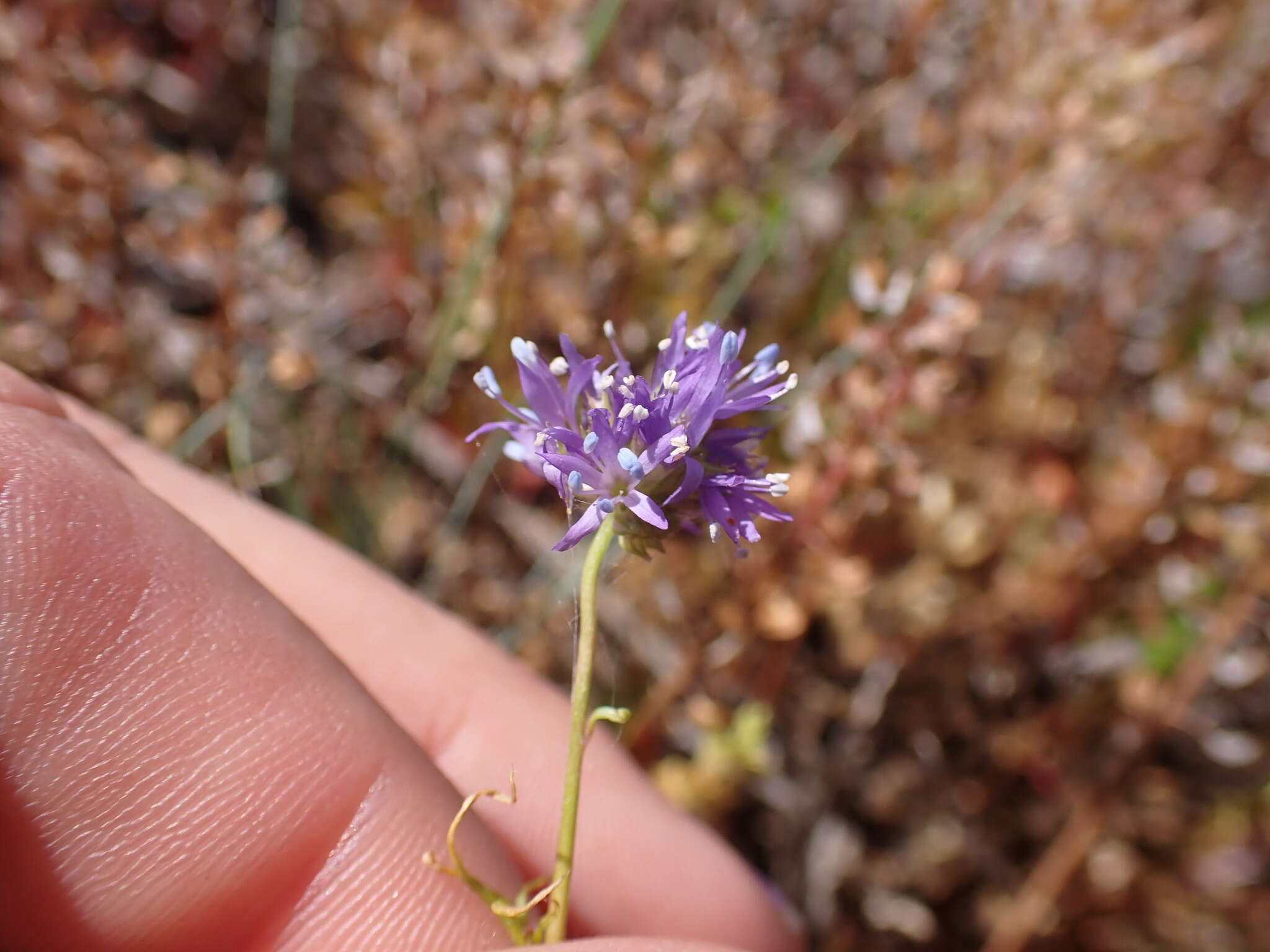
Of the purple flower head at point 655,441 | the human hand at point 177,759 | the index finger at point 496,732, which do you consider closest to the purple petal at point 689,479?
the purple flower head at point 655,441

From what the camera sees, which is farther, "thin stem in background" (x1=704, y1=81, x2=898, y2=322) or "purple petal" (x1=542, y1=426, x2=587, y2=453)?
"thin stem in background" (x1=704, y1=81, x2=898, y2=322)

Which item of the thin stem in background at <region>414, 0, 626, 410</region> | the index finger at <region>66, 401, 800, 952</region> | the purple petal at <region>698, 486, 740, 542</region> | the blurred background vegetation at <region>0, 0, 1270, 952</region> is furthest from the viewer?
the blurred background vegetation at <region>0, 0, 1270, 952</region>

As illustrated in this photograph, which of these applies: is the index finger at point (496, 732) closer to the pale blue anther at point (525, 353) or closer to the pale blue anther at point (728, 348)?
the pale blue anther at point (525, 353)

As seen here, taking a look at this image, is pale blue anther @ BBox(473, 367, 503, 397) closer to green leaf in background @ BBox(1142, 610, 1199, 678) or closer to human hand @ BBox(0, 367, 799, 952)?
human hand @ BBox(0, 367, 799, 952)

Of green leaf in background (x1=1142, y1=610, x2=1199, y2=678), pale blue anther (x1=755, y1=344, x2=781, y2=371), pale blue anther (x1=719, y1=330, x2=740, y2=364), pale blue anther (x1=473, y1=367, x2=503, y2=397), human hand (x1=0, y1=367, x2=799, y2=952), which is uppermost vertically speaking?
pale blue anther (x1=755, y1=344, x2=781, y2=371)

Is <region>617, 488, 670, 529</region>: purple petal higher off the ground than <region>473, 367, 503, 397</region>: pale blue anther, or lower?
lower

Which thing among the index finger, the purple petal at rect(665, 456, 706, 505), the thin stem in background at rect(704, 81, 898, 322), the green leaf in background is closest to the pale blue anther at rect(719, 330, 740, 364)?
the purple petal at rect(665, 456, 706, 505)

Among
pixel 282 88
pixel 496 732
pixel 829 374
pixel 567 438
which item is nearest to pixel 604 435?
pixel 567 438
